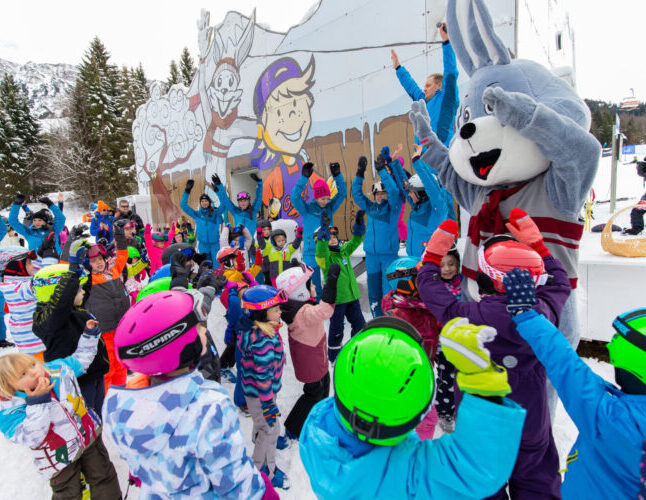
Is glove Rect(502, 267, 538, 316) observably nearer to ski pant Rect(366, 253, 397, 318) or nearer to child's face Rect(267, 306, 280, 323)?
child's face Rect(267, 306, 280, 323)

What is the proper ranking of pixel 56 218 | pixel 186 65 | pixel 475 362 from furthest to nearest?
1. pixel 186 65
2. pixel 56 218
3. pixel 475 362

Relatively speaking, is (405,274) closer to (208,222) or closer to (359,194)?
(359,194)

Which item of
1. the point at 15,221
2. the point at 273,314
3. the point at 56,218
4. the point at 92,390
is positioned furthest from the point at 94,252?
the point at 15,221

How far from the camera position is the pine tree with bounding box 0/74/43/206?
80.5ft

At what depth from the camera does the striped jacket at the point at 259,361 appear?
234 centimetres

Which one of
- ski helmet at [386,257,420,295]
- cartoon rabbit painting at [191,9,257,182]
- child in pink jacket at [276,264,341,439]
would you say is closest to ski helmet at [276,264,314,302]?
child in pink jacket at [276,264,341,439]

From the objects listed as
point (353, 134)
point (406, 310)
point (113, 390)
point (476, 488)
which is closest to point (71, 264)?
point (113, 390)

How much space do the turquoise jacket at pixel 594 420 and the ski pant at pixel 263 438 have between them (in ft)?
5.55

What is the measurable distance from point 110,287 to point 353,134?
5.01 meters

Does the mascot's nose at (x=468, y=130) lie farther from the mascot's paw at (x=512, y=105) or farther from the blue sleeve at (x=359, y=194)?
the blue sleeve at (x=359, y=194)

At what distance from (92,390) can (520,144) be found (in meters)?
3.32

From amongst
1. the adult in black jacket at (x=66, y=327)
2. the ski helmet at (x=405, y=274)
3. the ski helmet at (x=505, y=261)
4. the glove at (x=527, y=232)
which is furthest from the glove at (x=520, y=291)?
the adult in black jacket at (x=66, y=327)

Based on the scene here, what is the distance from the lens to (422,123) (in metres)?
2.40

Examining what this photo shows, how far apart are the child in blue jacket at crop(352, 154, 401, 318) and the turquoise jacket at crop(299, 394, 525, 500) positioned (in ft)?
10.6
